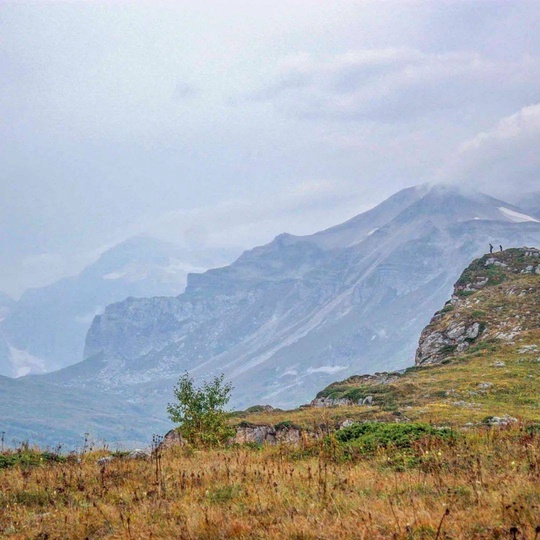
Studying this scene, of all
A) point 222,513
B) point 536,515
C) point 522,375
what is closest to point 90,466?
point 222,513

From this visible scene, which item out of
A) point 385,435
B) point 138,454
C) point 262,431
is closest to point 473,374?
point 262,431

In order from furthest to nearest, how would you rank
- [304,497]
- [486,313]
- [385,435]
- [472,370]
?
1. [486,313]
2. [472,370]
3. [385,435]
4. [304,497]

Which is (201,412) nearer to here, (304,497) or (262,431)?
(262,431)

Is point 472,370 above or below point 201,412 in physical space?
below

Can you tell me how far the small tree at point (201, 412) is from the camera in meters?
27.9

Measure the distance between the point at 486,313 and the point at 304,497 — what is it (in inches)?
2661

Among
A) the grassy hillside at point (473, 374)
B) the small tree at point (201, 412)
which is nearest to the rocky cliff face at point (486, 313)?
the grassy hillside at point (473, 374)

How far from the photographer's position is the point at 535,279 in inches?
3125

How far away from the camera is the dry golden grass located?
27.0 ft

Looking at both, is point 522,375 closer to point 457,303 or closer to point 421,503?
point 421,503

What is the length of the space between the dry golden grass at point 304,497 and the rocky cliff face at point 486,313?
2019 inches

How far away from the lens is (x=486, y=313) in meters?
72.1

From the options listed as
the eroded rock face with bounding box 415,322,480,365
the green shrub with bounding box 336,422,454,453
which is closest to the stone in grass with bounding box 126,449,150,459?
Result: the green shrub with bounding box 336,422,454,453

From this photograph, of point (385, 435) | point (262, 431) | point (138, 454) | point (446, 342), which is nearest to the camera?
point (385, 435)
